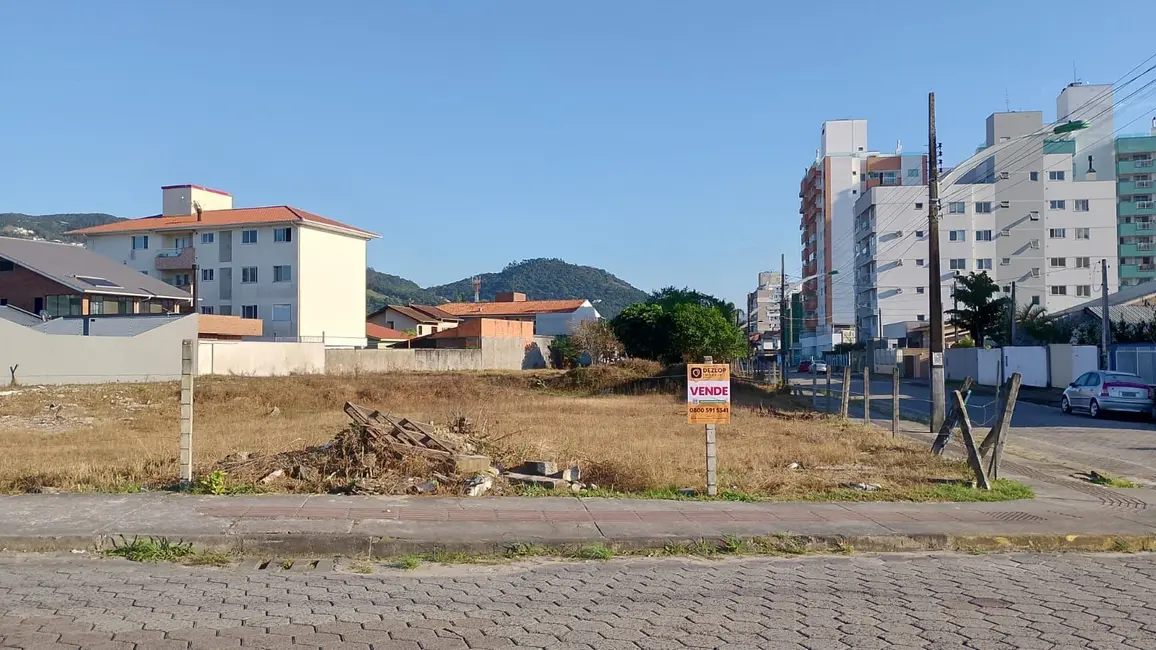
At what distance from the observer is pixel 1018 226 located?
8569cm

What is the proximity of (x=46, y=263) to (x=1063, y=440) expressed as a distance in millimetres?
55741

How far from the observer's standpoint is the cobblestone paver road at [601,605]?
240 inches

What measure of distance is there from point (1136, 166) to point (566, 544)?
Answer: 3892 inches

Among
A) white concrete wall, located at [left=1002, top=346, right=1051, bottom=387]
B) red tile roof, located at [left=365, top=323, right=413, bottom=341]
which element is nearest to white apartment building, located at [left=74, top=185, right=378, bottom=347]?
red tile roof, located at [left=365, top=323, right=413, bottom=341]

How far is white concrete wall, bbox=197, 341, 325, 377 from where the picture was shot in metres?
46.3

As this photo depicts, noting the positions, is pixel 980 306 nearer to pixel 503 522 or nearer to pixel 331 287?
pixel 331 287

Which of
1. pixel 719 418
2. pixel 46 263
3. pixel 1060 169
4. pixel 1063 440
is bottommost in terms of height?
pixel 1063 440

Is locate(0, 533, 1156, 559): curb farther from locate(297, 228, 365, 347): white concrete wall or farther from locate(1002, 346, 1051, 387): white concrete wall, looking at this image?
locate(297, 228, 365, 347): white concrete wall

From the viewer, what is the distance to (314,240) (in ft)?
220

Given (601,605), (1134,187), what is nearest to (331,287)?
(601,605)

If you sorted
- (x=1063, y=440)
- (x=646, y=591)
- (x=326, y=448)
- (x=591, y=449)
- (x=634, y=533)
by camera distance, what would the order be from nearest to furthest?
(x=646, y=591), (x=634, y=533), (x=326, y=448), (x=591, y=449), (x=1063, y=440)

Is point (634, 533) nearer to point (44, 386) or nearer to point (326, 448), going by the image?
point (326, 448)

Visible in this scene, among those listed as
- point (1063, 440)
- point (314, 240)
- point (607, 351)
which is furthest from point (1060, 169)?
point (1063, 440)

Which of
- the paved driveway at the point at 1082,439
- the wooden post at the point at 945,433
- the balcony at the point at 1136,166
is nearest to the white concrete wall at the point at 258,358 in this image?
the paved driveway at the point at 1082,439
